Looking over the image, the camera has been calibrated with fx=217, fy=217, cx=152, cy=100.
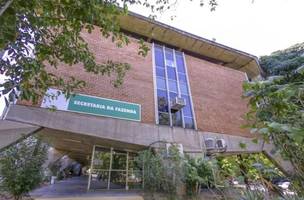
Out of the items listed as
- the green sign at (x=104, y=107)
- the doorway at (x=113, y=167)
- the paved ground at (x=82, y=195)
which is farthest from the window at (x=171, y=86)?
the paved ground at (x=82, y=195)

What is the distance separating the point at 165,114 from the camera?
1294 centimetres

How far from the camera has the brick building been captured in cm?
1012

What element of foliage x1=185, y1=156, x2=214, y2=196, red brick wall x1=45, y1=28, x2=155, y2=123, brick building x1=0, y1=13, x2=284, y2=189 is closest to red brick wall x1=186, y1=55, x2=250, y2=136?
brick building x1=0, y1=13, x2=284, y2=189

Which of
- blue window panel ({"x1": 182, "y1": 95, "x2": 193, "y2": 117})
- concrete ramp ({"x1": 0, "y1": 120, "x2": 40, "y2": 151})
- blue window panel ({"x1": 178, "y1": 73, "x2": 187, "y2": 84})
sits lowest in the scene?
concrete ramp ({"x1": 0, "y1": 120, "x2": 40, "y2": 151})

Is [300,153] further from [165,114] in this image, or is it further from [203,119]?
[203,119]

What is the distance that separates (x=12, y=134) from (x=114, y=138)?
4293 millimetres

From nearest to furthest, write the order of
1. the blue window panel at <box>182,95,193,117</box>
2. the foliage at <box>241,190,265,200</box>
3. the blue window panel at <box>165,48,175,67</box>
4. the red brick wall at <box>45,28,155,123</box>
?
the foliage at <box>241,190,265,200</box> < the red brick wall at <box>45,28,155,123</box> < the blue window panel at <box>182,95,193,117</box> < the blue window panel at <box>165,48,175,67</box>

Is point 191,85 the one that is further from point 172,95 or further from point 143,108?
point 143,108

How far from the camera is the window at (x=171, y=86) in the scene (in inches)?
515

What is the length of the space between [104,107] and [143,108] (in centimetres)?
227

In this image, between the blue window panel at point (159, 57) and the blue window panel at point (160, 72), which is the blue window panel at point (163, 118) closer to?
the blue window panel at point (160, 72)

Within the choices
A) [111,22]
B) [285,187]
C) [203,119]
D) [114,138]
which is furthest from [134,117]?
[285,187]

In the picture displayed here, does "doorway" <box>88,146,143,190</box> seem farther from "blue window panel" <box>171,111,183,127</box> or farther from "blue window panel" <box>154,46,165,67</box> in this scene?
"blue window panel" <box>154,46,165,67</box>

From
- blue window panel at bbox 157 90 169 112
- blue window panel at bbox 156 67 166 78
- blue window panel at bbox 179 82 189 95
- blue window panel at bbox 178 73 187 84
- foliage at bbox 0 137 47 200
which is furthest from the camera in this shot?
blue window panel at bbox 178 73 187 84
